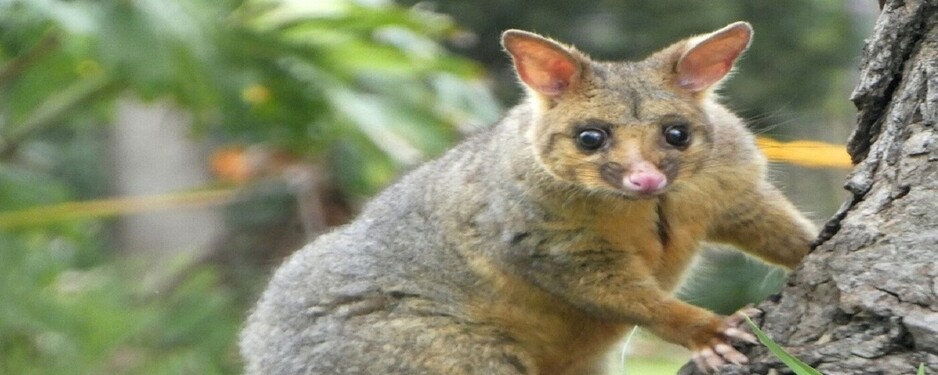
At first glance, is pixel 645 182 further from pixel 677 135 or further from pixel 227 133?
pixel 227 133

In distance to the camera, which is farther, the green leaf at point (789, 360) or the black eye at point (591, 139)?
the black eye at point (591, 139)

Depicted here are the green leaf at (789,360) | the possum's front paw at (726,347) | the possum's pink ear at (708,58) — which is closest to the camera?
the green leaf at (789,360)

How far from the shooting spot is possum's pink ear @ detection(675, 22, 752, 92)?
12.6 feet

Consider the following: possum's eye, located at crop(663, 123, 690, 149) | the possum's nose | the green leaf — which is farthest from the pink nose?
the green leaf

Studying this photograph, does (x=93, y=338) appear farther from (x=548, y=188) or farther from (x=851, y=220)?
(x=851, y=220)

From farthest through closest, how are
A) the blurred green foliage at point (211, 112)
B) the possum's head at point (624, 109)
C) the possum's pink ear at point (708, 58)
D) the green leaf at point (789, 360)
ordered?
the blurred green foliage at point (211, 112), the possum's pink ear at point (708, 58), the possum's head at point (624, 109), the green leaf at point (789, 360)

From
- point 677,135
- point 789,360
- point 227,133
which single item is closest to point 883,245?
point 789,360

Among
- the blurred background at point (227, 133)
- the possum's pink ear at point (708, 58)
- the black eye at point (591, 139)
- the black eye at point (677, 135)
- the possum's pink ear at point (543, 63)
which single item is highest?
the blurred background at point (227, 133)

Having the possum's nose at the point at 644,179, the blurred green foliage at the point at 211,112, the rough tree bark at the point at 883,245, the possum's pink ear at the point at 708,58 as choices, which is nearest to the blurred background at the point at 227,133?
the blurred green foliage at the point at 211,112

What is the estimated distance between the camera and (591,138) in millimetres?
3820

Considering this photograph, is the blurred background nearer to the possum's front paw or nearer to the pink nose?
the pink nose

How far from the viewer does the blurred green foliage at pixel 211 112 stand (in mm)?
6180

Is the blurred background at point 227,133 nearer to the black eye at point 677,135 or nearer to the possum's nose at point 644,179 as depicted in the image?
the black eye at point 677,135

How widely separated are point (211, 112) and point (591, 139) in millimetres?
A: 3706
